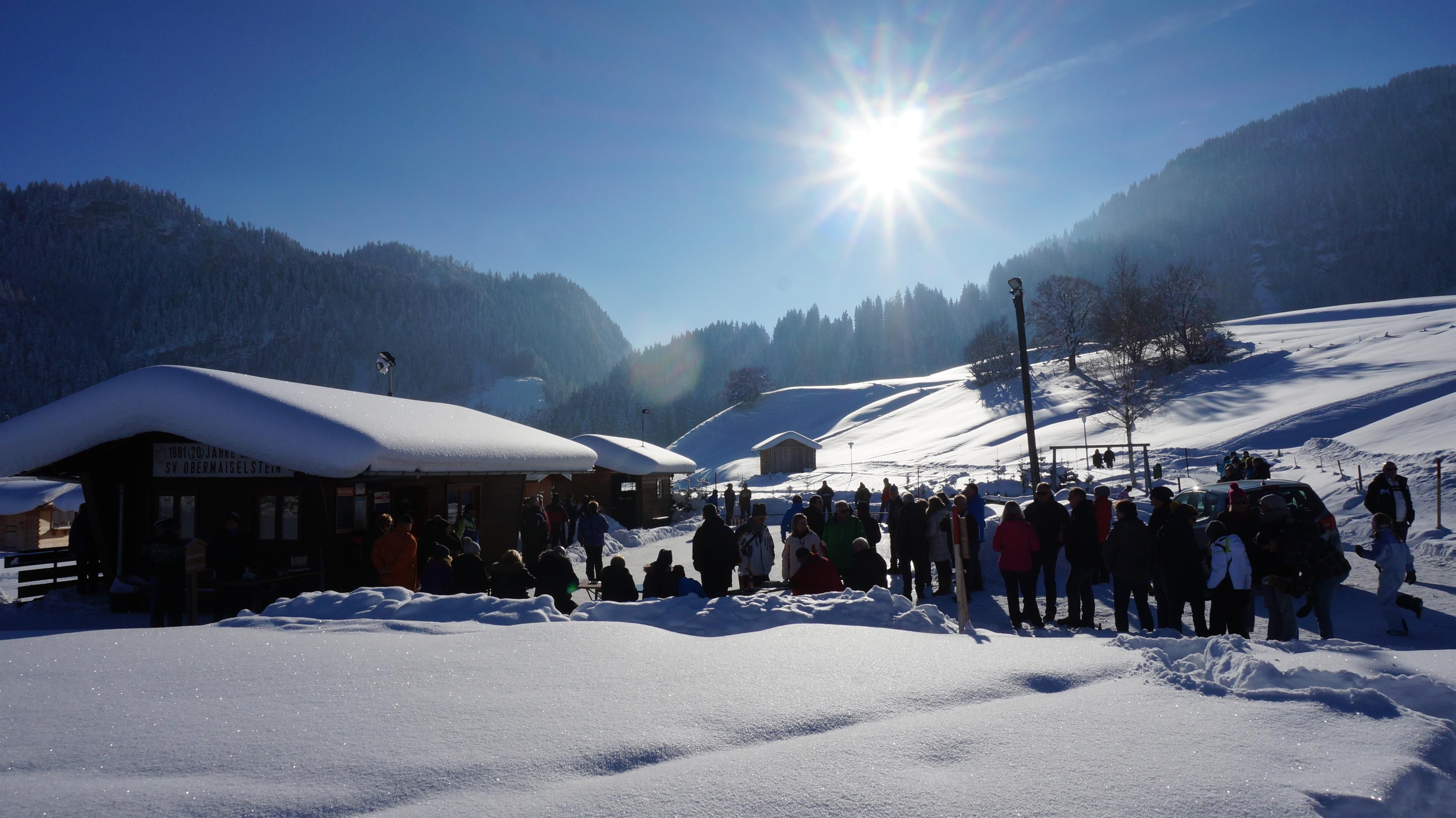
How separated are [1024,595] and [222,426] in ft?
36.8

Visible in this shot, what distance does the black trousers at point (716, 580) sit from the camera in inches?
368

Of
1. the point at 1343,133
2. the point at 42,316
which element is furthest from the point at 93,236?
the point at 1343,133

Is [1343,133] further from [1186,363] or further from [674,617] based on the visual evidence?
[674,617]

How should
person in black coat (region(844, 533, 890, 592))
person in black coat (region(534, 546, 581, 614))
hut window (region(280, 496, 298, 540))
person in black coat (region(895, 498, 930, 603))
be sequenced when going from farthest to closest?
hut window (region(280, 496, 298, 540)) < person in black coat (region(895, 498, 930, 603)) < person in black coat (region(844, 533, 890, 592)) < person in black coat (region(534, 546, 581, 614))

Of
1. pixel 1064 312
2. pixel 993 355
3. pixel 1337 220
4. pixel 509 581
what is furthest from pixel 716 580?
pixel 1337 220

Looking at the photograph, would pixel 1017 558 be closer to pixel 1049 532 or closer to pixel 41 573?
pixel 1049 532

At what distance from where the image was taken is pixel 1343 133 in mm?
192875

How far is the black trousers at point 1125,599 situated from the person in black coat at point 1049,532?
2.93 feet

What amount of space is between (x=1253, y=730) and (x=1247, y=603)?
14.6 feet

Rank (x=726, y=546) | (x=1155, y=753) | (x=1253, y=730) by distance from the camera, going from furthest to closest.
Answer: (x=726, y=546) → (x=1253, y=730) → (x=1155, y=753)

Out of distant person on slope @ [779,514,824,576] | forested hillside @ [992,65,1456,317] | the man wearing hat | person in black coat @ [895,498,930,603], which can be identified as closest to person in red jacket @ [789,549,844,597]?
distant person on slope @ [779,514,824,576]

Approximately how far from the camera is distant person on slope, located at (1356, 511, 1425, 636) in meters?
7.57

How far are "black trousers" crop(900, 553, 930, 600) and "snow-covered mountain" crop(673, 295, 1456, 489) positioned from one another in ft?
55.2

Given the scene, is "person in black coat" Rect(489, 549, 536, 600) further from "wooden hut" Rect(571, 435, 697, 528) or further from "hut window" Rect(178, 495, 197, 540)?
"wooden hut" Rect(571, 435, 697, 528)
